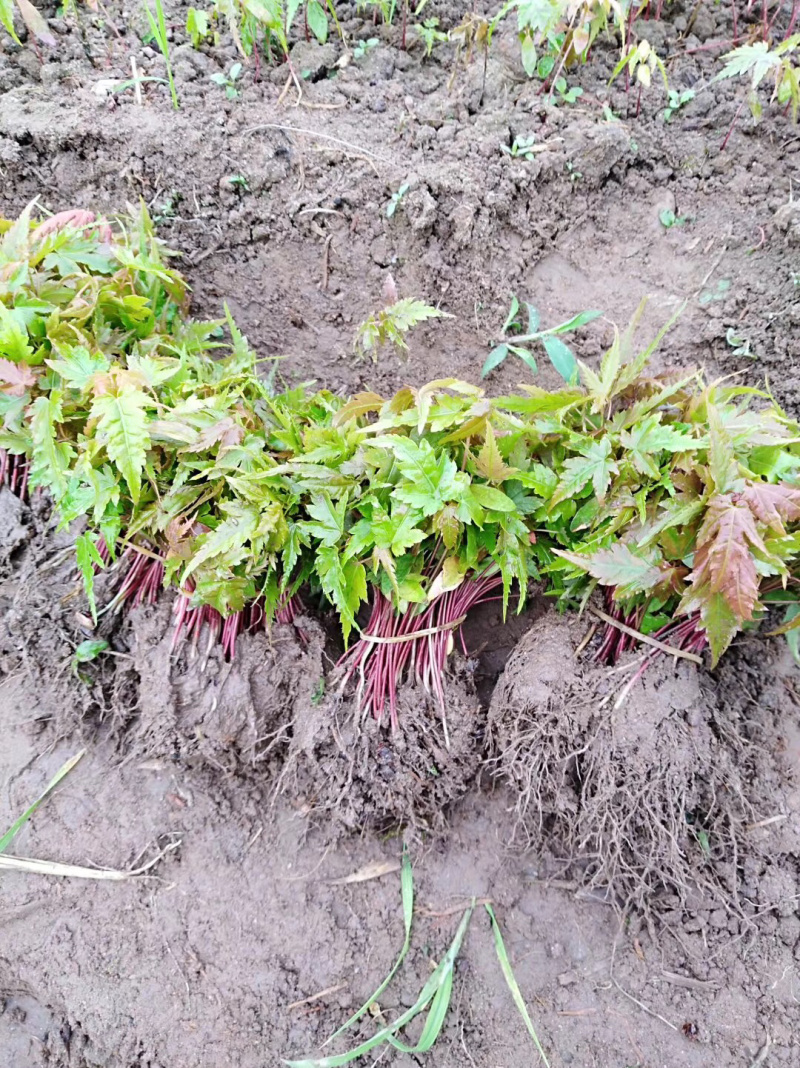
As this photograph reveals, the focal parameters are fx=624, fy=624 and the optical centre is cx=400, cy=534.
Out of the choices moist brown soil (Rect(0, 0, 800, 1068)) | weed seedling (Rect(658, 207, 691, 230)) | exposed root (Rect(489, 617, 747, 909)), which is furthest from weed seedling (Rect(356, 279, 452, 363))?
weed seedling (Rect(658, 207, 691, 230))

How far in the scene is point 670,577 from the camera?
1.48 meters

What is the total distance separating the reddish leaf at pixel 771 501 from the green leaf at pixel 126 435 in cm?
138

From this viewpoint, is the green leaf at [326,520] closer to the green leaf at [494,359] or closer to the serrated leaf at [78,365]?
the serrated leaf at [78,365]

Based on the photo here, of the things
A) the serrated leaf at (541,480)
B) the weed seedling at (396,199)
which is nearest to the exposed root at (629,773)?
the serrated leaf at (541,480)

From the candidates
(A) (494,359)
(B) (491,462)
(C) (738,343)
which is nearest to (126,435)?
(B) (491,462)

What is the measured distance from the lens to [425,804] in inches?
67.5

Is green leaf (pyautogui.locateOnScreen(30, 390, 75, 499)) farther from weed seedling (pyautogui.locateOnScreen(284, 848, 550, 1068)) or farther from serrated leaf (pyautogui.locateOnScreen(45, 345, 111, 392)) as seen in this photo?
weed seedling (pyautogui.locateOnScreen(284, 848, 550, 1068))

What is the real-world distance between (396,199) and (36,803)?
237 cm

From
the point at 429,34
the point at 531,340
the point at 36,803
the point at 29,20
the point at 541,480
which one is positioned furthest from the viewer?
the point at 429,34

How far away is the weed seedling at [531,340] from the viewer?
2.24 meters

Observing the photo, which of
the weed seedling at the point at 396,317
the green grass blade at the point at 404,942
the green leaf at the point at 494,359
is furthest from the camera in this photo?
the green leaf at the point at 494,359

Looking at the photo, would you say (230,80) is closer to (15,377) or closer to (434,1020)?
(15,377)

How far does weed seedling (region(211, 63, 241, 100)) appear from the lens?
2.52 metres

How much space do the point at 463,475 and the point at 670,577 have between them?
546 millimetres
